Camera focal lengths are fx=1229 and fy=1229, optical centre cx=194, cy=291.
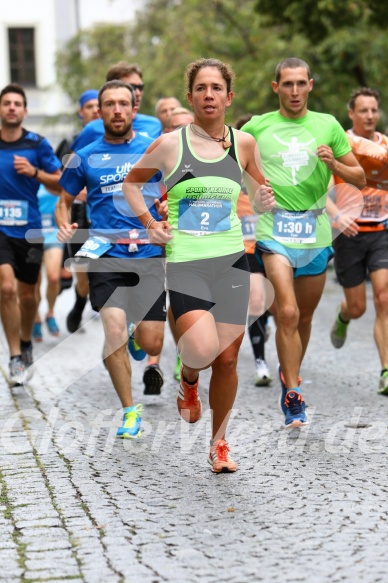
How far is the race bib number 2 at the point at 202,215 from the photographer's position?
629 centimetres

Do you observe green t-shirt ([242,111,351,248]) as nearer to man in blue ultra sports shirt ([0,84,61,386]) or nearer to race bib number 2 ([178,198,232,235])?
race bib number 2 ([178,198,232,235])

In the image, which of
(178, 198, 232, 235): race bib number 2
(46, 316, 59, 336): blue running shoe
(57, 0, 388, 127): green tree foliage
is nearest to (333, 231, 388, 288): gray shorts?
(178, 198, 232, 235): race bib number 2

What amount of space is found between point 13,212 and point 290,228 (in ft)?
9.16

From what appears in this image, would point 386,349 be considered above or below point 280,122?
below

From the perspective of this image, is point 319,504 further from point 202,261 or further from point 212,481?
point 202,261

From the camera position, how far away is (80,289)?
11867 millimetres

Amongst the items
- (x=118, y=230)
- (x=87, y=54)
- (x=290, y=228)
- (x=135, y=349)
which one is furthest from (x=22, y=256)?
(x=87, y=54)

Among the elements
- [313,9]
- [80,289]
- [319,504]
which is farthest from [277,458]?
[313,9]

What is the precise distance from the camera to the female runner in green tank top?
626 centimetres

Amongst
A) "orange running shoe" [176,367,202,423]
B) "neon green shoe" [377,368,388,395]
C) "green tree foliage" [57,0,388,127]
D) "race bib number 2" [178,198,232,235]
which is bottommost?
"neon green shoe" [377,368,388,395]

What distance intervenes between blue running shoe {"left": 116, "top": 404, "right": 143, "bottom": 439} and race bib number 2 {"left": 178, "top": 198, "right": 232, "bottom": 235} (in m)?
1.56

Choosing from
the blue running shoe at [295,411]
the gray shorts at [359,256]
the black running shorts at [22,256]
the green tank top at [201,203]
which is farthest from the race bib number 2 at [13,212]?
the green tank top at [201,203]

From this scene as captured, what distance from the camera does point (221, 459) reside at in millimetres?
6340

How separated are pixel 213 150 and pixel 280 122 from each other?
1582 millimetres
